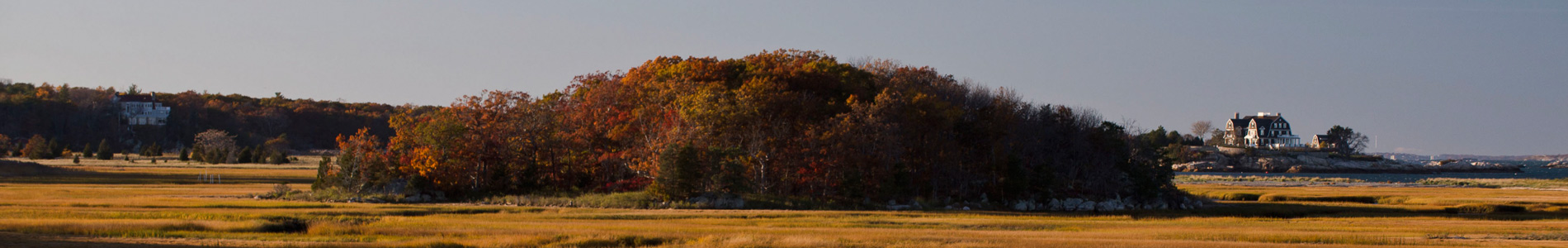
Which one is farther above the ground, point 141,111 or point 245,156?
point 141,111

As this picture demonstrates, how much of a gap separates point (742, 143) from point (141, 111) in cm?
14705

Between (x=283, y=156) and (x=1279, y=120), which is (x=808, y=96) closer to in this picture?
(x=283, y=156)

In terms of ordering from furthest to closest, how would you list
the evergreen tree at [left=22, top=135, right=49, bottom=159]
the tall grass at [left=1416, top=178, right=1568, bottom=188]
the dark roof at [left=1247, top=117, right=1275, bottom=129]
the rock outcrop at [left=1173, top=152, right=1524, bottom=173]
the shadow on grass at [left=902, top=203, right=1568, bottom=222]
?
1. the dark roof at [left=1247, top=117, right=1275, bottom=129]
2. the rock outcrop at [left=1173, top=152, right=1524, bottom=173]
3. the evergreen tree at [left=22, top=135, right=49, bottom=159]
4. the tall grass at [left=1416, top=178, right=1568, bottom=188]
5. the shadow on grass at [left=902, top=203, right=1568, bottom=222]

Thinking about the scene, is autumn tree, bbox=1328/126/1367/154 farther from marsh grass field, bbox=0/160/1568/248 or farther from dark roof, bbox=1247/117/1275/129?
marsh grass field, bbox=0/160/1568/248

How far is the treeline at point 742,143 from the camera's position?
49031 millimetres

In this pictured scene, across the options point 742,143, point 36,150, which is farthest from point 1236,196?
point 36,150

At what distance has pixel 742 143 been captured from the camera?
52594 mm

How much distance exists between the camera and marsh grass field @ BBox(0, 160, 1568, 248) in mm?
24156

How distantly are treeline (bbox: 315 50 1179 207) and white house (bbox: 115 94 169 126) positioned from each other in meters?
132

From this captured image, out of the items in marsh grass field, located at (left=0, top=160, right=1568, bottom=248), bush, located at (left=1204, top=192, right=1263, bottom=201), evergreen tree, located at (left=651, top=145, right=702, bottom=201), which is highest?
evergreen tree, located at (left=651, top=145, right=702, bottom=201)

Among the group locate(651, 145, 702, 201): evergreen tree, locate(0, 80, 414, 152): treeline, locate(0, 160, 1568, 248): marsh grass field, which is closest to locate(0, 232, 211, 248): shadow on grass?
locate(0, 160, 1568, 248): marsh grass field

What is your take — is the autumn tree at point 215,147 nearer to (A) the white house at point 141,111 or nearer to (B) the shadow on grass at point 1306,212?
(A) the white house at point 141,111

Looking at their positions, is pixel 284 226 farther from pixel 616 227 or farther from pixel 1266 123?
pixel 1266 123

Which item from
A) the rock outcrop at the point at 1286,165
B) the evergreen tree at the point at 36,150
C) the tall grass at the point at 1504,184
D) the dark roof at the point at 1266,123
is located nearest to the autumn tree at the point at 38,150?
the evergreen tree at the point at 36,150
